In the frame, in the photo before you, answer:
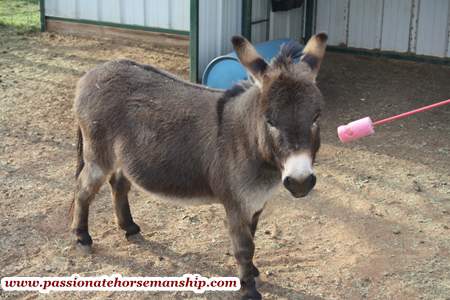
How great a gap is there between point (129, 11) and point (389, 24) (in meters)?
4.25

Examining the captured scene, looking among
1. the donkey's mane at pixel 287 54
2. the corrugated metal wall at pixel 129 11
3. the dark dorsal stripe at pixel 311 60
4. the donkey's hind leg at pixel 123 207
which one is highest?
the donkey's mane at pixel 287 54

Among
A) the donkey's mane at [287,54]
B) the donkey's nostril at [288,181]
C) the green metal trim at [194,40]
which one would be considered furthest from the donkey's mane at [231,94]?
the green metal trim at [194,40]

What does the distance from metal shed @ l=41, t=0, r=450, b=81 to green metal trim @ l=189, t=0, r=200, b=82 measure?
2.51ft

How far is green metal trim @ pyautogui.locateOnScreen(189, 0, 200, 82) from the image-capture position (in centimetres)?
771

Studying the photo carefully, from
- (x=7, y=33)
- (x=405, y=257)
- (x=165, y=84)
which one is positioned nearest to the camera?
(x=165, y=84)

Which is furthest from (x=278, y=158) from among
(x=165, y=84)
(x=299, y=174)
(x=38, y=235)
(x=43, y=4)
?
(x=43, y=4)

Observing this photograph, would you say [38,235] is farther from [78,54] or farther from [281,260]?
[78,54]

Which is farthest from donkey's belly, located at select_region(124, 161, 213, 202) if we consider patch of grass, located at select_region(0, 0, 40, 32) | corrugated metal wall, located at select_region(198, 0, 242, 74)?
patch of grass, located at select_region(0, 0, 40, 32)

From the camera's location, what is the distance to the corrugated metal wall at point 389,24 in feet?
30.9

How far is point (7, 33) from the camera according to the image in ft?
35.2

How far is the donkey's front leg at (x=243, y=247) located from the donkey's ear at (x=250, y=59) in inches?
34.2

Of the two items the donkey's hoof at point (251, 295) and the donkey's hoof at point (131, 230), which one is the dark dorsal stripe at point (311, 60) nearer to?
the donkey's hoof at point (251, 295)

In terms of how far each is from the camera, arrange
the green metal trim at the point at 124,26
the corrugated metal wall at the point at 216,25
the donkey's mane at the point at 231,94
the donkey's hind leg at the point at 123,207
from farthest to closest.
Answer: the green metal trim at the point at 124,26, the corrugated metal wall at the point at 216,25, the donkey's hind leg at the point at 123,207, the donkey's mane at the point at 231,94

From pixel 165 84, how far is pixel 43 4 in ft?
24.5
